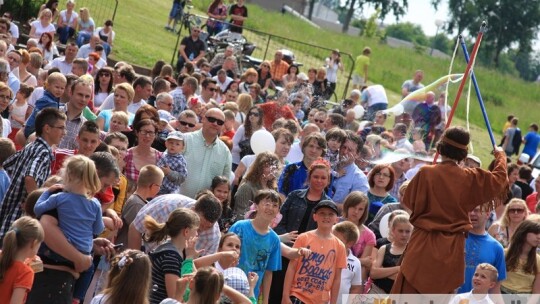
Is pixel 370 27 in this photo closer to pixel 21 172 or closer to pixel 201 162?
pixel 201 162

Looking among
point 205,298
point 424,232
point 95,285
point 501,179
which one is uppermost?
point 501,179

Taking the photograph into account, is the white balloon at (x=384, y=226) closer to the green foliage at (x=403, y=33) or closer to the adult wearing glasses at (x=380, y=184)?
the adult wearing glasses at (x=380, y=184)

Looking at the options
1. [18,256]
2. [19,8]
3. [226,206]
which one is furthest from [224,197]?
[19,8]

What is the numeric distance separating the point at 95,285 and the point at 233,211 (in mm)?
2376

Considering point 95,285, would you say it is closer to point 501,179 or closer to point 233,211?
point 233,211

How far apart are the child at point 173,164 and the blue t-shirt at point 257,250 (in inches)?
56.0

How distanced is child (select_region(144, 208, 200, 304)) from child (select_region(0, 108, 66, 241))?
129 cm

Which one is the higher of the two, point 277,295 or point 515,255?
point 515,255

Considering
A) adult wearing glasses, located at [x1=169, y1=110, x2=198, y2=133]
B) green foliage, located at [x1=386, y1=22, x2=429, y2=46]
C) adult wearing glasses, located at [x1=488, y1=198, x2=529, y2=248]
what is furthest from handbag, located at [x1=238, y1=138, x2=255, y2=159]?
green foliage, located at [x1=386, y1=22, x2=429, y2=46]

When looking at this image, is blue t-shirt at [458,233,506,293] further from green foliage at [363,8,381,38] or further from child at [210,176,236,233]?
green foliage at [363,8,381,38]

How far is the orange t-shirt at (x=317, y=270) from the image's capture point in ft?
33.1

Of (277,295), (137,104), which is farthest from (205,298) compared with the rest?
(137,104)

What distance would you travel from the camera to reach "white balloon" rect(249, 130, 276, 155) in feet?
42.7

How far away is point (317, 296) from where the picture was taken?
10109 mm
